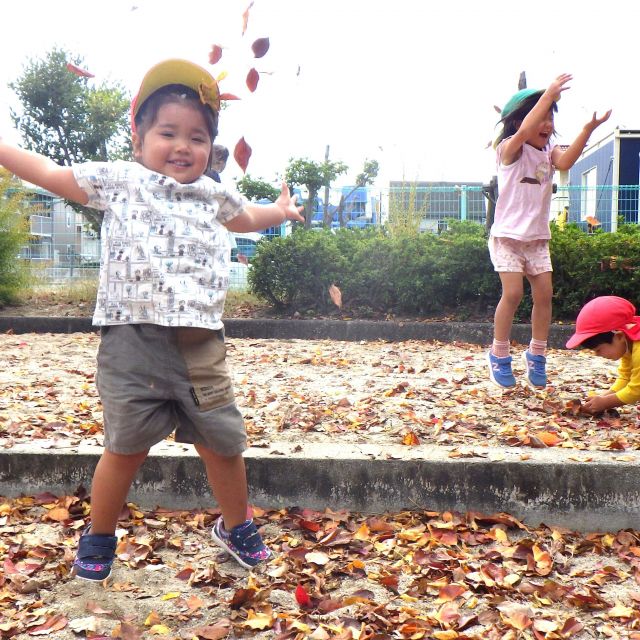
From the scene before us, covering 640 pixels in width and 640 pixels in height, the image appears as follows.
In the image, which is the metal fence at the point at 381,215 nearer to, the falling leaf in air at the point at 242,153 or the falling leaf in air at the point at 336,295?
the falling leaf in air at the point at 336,295

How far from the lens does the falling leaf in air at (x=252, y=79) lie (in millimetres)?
2669

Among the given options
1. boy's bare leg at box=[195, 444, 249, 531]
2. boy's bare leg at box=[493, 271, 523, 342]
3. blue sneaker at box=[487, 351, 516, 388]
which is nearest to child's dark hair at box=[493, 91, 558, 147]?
boy's bare leg at box=[493, 271, 523, 342]

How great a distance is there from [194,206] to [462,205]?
10207 millimetres

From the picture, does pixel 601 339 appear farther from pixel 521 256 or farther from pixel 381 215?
pixel 381 215

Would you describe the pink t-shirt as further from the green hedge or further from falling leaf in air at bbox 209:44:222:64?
the green hedge

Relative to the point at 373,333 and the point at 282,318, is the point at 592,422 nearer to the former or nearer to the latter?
the point at 373,333

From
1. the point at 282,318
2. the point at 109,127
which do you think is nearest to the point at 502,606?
the point at 282,318

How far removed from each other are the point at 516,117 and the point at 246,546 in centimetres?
316

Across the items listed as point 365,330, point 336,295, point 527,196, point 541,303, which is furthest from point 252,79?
point 336,295

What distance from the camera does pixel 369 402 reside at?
4109 mm

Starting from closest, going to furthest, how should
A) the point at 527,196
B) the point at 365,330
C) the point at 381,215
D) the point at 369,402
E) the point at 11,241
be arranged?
the point at 369,402
the point at 527,196
the point at 365,330
the point at 11,241
the point at 381,215

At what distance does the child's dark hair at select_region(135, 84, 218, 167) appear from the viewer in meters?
2.42

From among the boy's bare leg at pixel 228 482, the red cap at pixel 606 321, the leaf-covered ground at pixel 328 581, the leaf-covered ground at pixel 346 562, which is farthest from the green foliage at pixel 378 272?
the boy's bare leg at pixel 228 482

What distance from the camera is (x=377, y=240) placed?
29.6 feet
